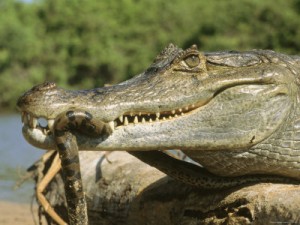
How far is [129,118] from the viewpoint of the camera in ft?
11.1

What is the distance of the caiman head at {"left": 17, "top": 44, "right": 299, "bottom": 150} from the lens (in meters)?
3.24

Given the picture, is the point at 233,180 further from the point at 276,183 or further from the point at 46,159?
the point at 46,159

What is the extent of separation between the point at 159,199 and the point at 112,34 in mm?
55226

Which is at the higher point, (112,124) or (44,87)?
(44,87)

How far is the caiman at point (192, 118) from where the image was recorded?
127 inches

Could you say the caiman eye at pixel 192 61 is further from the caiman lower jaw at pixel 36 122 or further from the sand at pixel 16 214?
the sand at pixel 16 214

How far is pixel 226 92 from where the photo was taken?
3658 mm

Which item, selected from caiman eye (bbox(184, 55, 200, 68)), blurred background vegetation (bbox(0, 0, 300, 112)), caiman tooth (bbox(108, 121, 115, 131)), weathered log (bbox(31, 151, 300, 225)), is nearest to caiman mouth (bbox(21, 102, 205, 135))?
caiman tooth (bbox(108, 121, 115, 131))

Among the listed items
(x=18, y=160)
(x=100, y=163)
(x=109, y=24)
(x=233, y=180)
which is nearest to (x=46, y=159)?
(x=100, y=163)

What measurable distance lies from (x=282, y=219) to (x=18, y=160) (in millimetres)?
14613

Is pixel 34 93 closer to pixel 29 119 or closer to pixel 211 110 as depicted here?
pixel 29 119

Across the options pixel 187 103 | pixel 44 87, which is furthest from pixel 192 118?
pixel 44 87

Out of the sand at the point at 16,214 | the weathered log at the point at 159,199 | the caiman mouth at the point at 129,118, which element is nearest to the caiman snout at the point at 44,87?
the caiman mouth at the point at 129,118

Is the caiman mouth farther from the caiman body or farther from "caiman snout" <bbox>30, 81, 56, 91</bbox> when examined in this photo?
"caiman snout" <bbox>30, 81, 56, 91</bbox>
